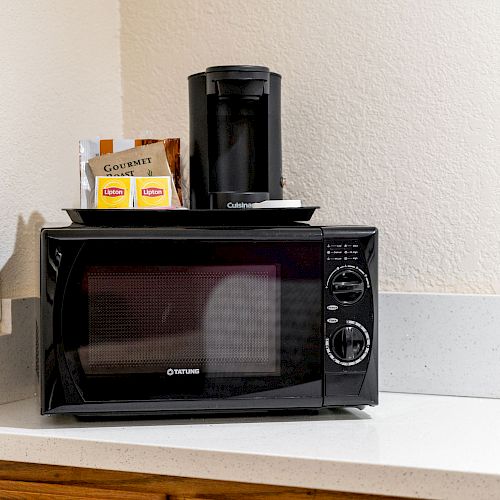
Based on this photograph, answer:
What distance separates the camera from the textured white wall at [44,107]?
1430 millimetres

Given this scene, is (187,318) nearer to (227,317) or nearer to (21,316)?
(227,317)

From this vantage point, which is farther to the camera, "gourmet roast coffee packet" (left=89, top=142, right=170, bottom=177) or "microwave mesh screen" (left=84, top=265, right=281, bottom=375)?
"gourmet roast coffee packet" (left=89, top=142, right=170, bottom=177)

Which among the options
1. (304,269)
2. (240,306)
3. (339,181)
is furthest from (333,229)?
(339,181)

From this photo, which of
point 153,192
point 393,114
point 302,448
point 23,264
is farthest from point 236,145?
point 302,448

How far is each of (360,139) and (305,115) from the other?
13 cm

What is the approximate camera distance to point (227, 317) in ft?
4.10

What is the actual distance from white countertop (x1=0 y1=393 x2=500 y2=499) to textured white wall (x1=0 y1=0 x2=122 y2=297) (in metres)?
0.36

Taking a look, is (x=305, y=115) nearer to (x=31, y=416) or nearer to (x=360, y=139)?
(x=360, y=139)

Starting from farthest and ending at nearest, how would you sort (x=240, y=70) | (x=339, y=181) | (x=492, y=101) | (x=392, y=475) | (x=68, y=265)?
(x=339, y=181)
(x=492, y=101)
(x=240, y=70)
(x=68, y=265)
(x=392, y=475)

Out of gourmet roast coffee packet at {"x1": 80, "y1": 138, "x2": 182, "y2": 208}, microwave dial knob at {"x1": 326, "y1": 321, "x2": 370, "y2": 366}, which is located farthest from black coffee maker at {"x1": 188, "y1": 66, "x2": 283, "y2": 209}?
microwave dial knob at {"x1": 326, "y1": 321, "x2": 370, "y2": 366}

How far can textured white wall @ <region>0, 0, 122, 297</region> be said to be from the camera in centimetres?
143

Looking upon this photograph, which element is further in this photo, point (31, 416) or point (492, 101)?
point (492, 101)

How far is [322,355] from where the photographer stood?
1245 millimetres

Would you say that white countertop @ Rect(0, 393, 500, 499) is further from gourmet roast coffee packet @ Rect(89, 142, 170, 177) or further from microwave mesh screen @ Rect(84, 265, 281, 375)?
gourmet roast coffee packet @ Rect(89, 142, 170, 177)
